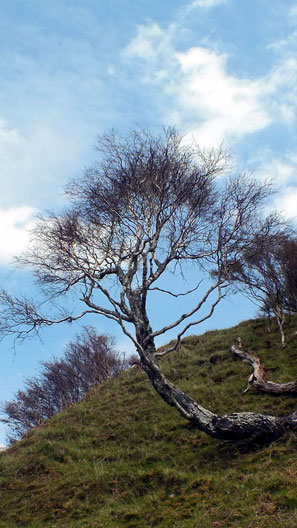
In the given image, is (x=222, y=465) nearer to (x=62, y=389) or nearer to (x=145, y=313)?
(x=145, y=313)

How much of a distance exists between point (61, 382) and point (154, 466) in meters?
22.1

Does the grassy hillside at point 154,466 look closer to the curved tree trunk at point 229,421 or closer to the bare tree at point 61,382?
the curved tree trunk at point 229,421

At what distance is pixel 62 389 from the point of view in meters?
31.0

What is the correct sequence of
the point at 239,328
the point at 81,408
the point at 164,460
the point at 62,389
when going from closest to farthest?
the point at 164,460, the point at 81,408, the point at 239,328, the point at 62,389

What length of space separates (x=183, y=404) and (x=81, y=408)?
6.90 meters

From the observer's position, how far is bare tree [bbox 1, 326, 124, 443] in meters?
30.5

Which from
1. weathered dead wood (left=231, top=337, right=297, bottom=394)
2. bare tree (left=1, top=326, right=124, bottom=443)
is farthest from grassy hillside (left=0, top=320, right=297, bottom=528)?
bare tree (left=1, top=326, right=124, bottom=443)

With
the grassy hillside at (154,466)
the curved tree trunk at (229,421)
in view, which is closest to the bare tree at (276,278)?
the grassy hillside at (154,466)

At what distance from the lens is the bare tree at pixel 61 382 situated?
100 feet

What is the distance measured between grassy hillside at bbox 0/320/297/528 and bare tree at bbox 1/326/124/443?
1271 cm

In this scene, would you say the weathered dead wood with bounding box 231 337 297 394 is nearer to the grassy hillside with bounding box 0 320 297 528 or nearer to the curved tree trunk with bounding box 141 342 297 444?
the grassy hillside with bounding box 0 320 297 528


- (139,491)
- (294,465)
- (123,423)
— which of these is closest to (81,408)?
(123,423)

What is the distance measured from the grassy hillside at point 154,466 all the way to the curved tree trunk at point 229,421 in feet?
1.09

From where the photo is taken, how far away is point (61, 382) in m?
31.7
